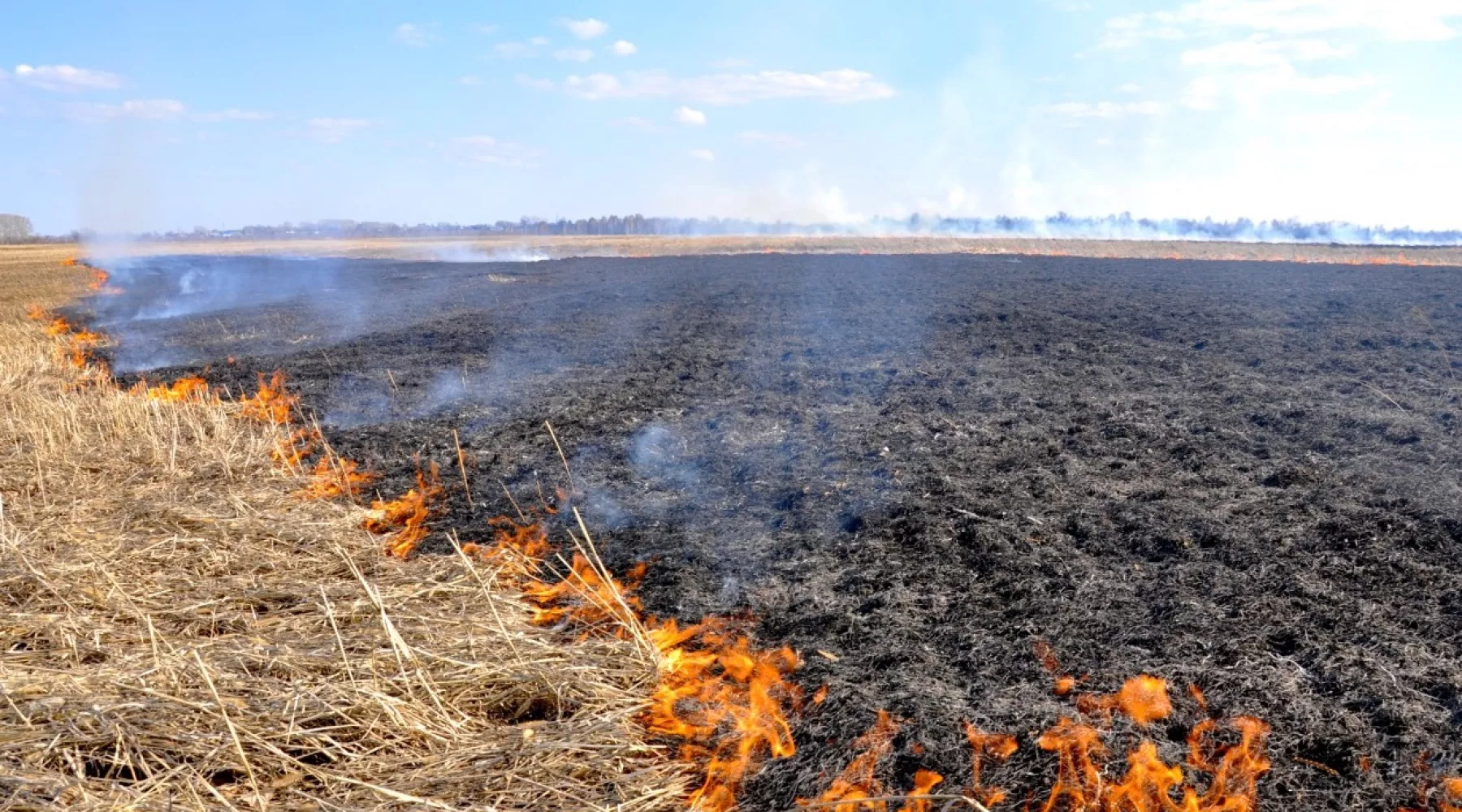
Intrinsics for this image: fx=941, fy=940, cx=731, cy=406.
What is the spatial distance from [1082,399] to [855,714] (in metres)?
5.95

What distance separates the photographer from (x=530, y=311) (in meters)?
17.6

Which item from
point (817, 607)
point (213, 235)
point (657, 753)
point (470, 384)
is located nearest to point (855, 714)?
point (657, 753)

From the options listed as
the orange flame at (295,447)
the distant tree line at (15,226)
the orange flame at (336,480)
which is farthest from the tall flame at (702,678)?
the distant tree line at (15,226)

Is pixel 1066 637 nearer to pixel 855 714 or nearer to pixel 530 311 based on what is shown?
pixel 855 714

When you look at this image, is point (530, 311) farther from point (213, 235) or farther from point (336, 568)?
point (213, 235)

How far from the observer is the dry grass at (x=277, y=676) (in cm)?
297

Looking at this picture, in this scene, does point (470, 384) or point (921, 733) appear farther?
point (470, 384)

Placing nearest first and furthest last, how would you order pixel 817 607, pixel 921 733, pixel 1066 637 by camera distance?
pixel 921 733, pixel 1066 637, pixel 817 607

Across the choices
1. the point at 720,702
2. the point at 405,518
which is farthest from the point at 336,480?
the point at 720,702

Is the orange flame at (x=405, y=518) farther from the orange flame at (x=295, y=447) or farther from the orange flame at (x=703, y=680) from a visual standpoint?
the orange flame at (x=295, y=447)

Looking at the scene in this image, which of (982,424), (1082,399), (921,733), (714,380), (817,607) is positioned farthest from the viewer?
(714,380)

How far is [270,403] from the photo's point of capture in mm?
9664

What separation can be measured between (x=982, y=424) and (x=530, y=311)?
11.6 meters

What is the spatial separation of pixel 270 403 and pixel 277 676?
687 cm
